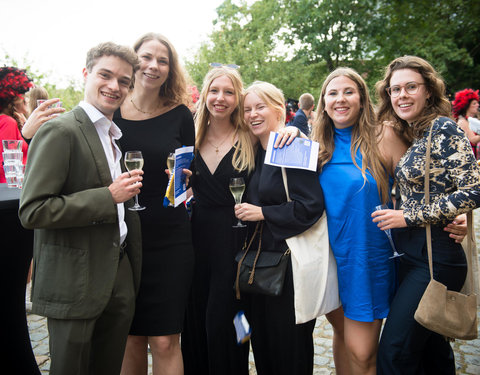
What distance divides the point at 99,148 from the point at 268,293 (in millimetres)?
1440

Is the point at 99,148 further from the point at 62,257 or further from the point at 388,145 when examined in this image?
the point at 388,145

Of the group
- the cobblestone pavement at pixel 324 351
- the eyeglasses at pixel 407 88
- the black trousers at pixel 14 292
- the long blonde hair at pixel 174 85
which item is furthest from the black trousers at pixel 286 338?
the black trousers at pixel 14 292

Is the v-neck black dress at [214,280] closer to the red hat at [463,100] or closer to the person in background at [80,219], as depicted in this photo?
the person in background at [80,219]

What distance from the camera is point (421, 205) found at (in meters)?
2.43

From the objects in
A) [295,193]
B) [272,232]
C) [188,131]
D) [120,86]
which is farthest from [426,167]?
[120,86]

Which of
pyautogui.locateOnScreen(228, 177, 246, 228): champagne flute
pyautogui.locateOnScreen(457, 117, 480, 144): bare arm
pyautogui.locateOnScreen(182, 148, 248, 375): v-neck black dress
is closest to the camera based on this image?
pyautogui.locateOnScreen(228, 177, 246, 228): champagne flute

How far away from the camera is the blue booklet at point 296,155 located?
269 cm

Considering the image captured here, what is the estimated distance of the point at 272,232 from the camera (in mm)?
2758

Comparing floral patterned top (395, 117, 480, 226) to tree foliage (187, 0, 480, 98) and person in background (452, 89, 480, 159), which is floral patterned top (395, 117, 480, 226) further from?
tree foliage (187, 0, 480, 98)

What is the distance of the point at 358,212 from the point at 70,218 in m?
1.80

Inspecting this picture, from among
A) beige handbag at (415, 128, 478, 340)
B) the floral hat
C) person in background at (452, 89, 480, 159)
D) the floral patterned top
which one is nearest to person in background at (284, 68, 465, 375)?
the floral patterned top

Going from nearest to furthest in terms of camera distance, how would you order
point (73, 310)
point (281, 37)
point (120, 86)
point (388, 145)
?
point (73, 310)
point (120, 86)
point (388, 145)
point (281, 37)

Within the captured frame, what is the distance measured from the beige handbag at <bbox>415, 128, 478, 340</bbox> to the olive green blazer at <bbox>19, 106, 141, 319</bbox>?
181cm

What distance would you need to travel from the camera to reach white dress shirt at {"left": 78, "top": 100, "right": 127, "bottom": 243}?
7.18 ft
